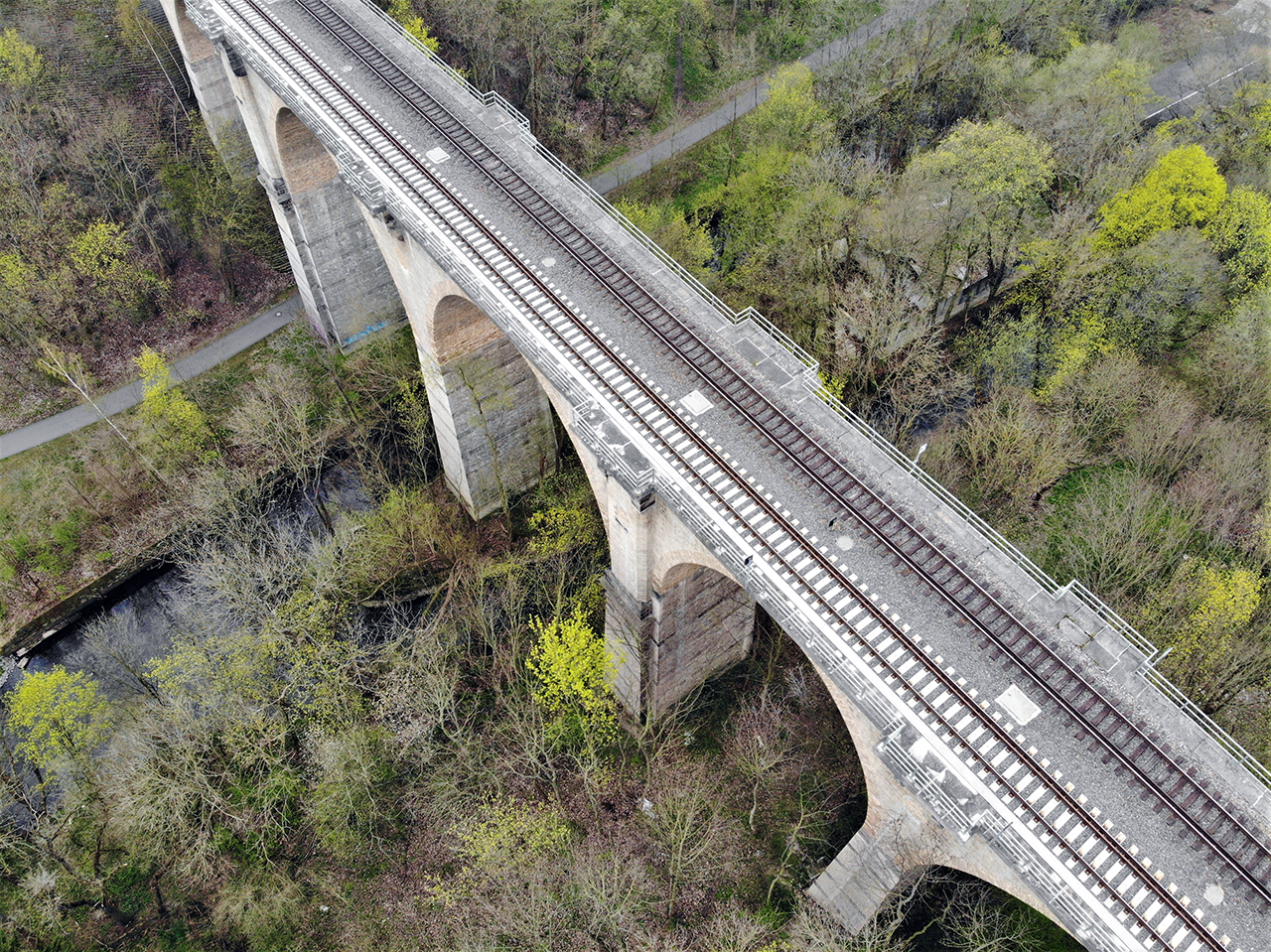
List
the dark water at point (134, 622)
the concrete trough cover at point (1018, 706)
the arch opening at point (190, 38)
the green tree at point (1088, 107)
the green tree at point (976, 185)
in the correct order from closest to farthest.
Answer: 1. the concrete trough cover at point (1018, 706)
2. the dark water at point (134, 622)
3. the green tree at point (976, 185)
4. the green tree at point (1088, 107)
5. the arch opening at point (190, 38)

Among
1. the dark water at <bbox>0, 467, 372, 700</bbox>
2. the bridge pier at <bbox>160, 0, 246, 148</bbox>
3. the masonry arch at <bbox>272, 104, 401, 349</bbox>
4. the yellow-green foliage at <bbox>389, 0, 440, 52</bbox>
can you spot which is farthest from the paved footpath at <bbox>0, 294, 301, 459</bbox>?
the yellow-green foliage at <bbox>389, 0, 440, 52</bbox>

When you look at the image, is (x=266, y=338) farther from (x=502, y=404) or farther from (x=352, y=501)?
(x=502, y=404)

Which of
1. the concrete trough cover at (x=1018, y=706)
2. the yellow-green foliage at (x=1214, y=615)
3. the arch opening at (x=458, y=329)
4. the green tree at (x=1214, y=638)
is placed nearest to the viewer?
the concrete trough cover at (x=1018, y=706)

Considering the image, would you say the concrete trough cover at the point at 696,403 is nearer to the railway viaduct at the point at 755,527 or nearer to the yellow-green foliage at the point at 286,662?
the railway viaduct at the point at 755,527

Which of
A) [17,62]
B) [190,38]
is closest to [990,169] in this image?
[190,38]

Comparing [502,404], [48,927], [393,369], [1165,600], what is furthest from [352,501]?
[1165,600]

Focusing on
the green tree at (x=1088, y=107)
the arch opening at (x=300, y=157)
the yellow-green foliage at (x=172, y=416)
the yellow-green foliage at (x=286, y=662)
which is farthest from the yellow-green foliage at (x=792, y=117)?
the yellow-green foliage at (x=286, y=662)

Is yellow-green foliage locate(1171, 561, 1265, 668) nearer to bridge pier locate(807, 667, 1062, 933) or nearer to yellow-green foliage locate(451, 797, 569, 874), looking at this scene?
bridge pier locate(807, 667, 1062, 933)
